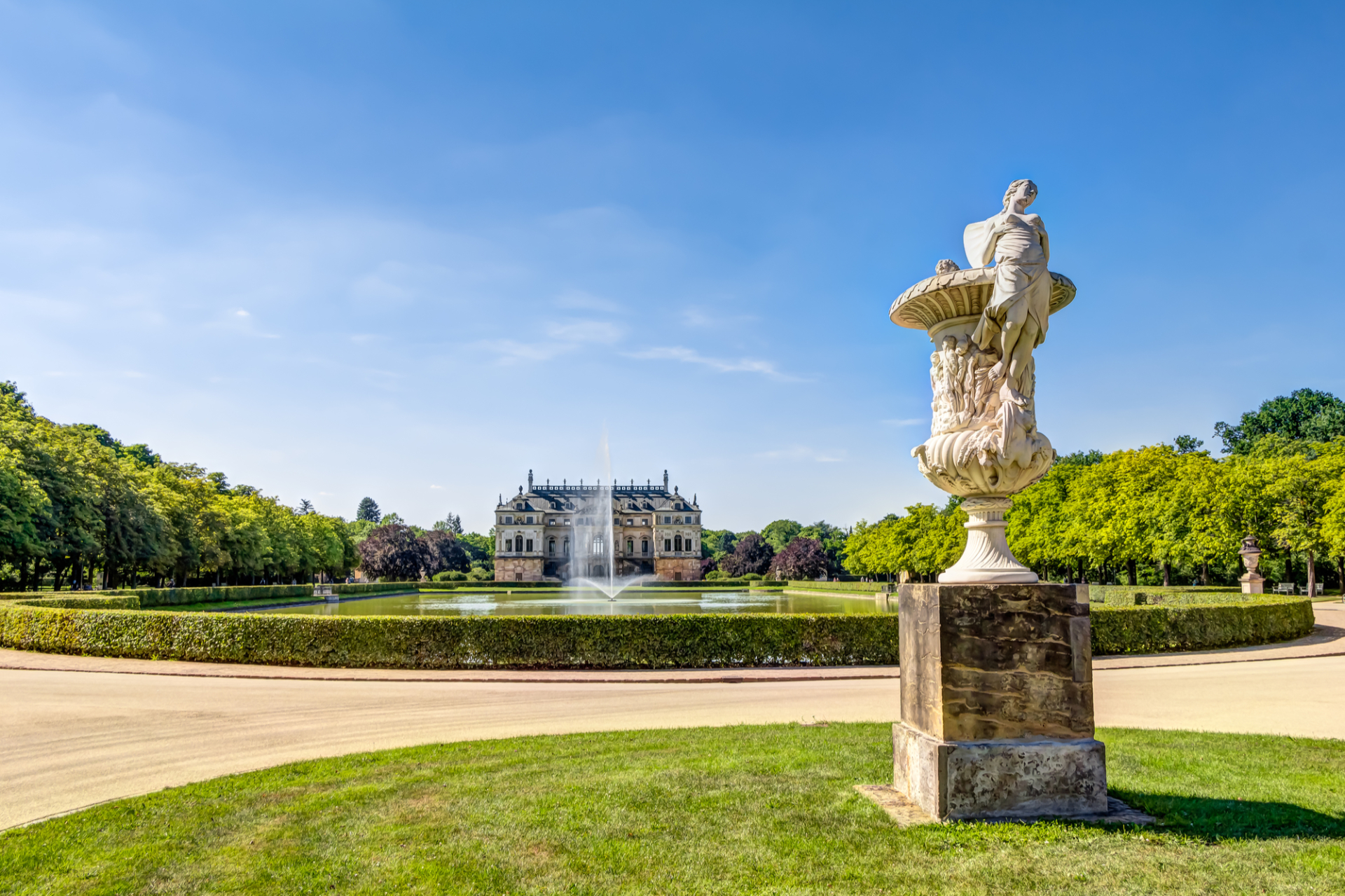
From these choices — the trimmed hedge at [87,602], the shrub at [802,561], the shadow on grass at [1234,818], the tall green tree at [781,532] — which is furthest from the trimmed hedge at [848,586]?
the tall green tree at [781,532]

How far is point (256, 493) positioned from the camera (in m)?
64.9

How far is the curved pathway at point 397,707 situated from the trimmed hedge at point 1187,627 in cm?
111

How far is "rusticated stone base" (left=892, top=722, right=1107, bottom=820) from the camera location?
543 centimetres

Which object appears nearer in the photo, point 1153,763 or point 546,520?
point 1153,763

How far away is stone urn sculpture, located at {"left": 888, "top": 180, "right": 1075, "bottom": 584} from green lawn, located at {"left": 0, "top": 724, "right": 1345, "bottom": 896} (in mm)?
1830

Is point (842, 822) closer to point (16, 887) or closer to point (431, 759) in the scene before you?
point (431, 759)

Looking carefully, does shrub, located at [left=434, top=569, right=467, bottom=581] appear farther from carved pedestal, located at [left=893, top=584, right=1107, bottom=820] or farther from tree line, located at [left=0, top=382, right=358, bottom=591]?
carved pedestal, located at [left=893, top=584, right=1107, bottom=820]

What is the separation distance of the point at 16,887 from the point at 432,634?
11980 millimetres

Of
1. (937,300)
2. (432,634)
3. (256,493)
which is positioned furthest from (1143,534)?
(256,493)

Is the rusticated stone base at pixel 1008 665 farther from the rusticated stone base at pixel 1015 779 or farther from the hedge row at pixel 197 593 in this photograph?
the hedge row at pixel 197 593

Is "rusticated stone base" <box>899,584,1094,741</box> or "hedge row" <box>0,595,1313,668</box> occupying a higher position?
"rusticated stone base" <box>899,584,1094,741</box>

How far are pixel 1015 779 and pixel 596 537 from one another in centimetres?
11020

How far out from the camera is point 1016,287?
592cm

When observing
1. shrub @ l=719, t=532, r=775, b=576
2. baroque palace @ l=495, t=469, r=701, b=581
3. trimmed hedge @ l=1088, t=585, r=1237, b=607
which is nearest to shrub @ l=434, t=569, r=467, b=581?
baroque palace @ l=495, t=469, r=701, b=581
